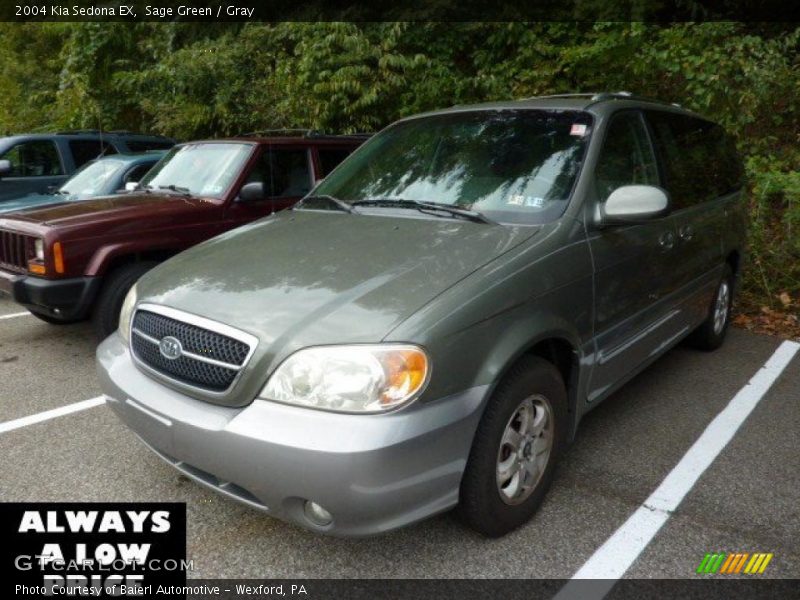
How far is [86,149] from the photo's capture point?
8.76m

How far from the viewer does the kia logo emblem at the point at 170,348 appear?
8.08 feet

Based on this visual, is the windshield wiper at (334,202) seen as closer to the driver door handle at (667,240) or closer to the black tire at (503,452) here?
the black tire at (503,452)

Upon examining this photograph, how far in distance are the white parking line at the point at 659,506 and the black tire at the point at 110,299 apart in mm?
3636

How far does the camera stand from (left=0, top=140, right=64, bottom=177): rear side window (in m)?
8.20

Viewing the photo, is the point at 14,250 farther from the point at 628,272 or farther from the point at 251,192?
the point at 628,272

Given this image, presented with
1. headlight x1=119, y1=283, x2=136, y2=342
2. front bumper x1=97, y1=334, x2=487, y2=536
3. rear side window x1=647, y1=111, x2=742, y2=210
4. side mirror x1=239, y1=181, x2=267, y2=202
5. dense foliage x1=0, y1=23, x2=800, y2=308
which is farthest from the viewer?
dense foliage x1=0, y1=23, x2=800, y2=308

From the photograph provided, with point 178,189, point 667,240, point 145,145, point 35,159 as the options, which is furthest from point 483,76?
point 667,240

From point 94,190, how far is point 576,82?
22.3 feet

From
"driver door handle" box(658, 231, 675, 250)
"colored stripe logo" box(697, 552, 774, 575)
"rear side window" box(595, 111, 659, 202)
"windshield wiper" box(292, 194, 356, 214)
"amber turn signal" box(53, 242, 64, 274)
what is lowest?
"colored stripe logo" box(697, 552, 774, 575)

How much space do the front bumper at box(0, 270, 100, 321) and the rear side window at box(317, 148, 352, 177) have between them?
2.30 m

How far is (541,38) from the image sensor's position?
10.0m

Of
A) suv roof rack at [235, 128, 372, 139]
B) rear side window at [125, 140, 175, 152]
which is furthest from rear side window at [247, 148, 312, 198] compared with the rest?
rear side window at [125, 140, 175, 152]

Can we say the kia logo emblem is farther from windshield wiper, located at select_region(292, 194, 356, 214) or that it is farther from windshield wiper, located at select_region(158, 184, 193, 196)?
windshield wiper, located at select_region(158, 184, 193, 196)

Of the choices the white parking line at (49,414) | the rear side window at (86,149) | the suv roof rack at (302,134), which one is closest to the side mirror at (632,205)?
the white parking line at (49,414)
